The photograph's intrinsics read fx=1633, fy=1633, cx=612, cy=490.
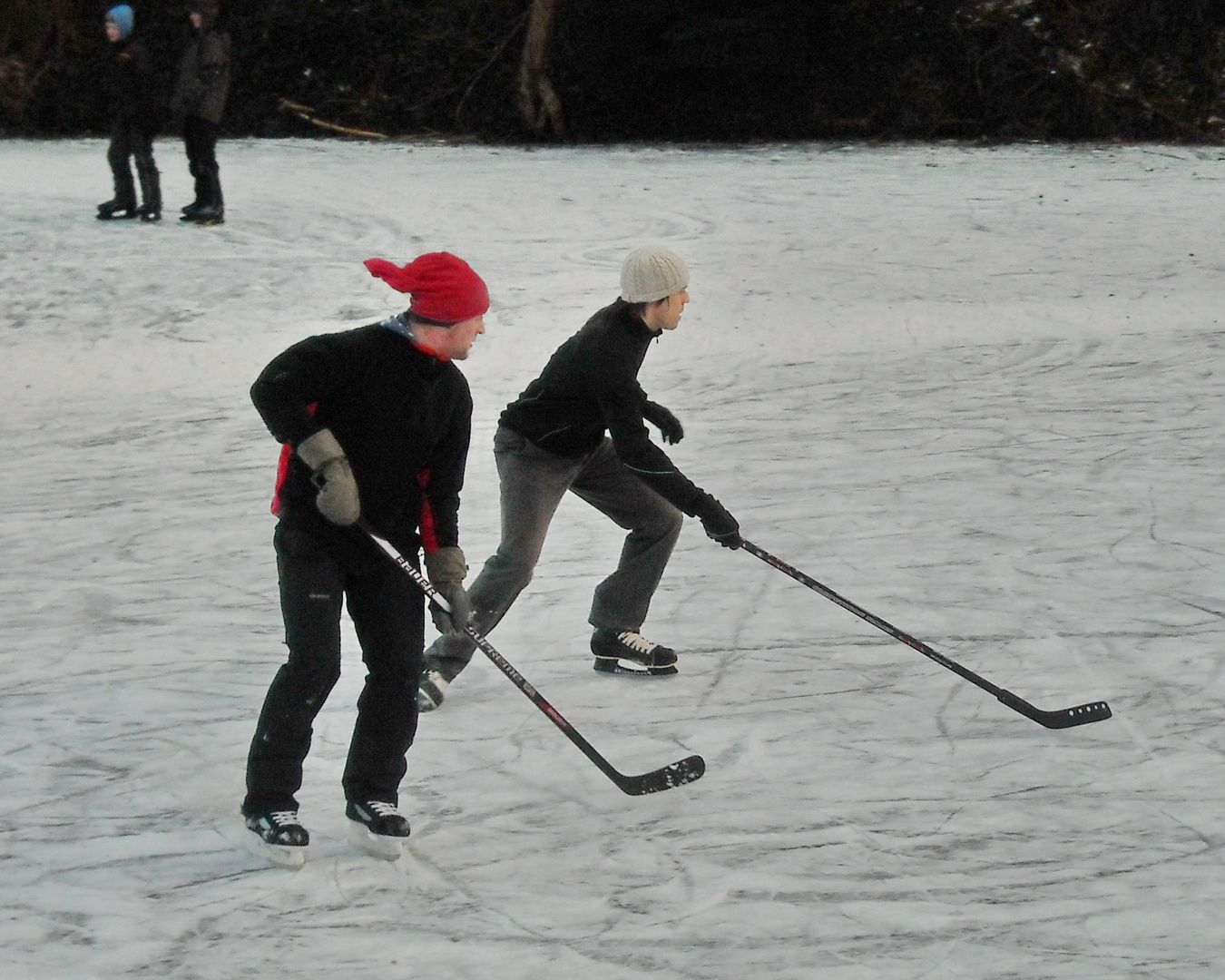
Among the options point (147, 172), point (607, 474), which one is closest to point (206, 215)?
→ point (147, 172)

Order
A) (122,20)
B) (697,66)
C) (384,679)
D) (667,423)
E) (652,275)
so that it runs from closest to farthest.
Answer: (384,679)
(652,275)
(667,423)
(122,20)
(697,66)

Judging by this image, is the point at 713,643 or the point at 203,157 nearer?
the point at 713,643

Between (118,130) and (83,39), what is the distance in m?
7.93

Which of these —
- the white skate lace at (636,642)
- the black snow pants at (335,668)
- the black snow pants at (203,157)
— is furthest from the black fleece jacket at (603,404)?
the black snow pants at (203,157)

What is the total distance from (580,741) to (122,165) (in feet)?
28.3

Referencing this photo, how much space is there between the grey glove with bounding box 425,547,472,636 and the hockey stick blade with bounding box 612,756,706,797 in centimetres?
53

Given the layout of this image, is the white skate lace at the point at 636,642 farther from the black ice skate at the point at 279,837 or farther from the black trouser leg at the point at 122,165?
the black trouser leg at the point at 122,165

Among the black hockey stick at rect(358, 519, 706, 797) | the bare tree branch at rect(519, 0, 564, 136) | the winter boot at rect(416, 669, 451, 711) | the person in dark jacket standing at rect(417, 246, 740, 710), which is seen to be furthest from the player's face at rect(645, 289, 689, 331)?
the bare tree branch at rect(519, 0, 564, 136)

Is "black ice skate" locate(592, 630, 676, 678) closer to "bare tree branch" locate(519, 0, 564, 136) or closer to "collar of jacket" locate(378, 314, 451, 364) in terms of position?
"collar of jacket" locate(378, 314, 451, 364)

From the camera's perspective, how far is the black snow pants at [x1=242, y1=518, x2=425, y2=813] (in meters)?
3.46

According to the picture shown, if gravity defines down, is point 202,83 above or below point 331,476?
above

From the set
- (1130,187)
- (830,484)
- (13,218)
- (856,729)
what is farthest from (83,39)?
(856,729)

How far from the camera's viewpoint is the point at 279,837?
3.47 metres

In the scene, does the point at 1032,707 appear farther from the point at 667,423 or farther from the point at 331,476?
the point at 331,476
